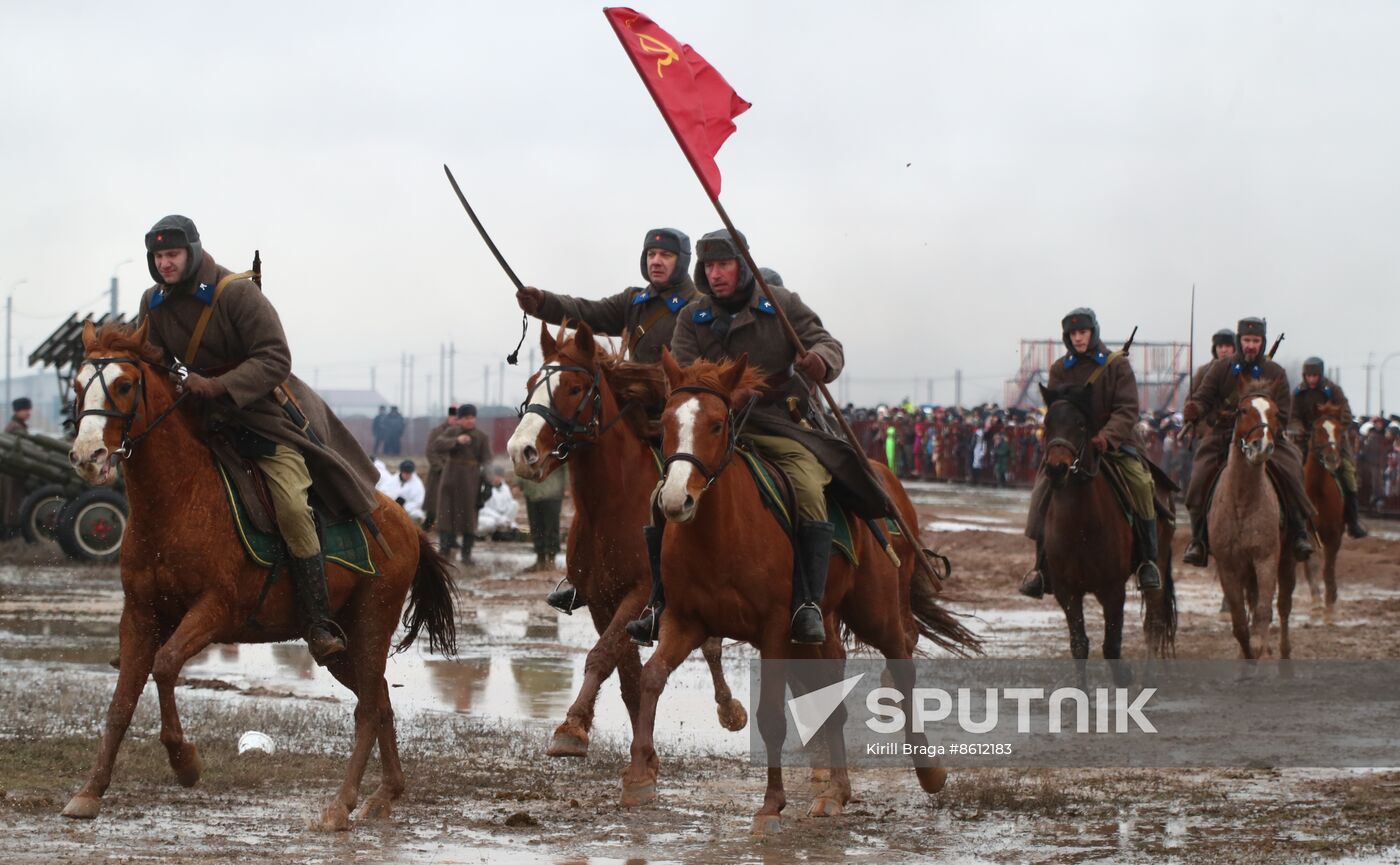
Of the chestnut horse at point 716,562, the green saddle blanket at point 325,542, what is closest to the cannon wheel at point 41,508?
the green saddle blanket at point 325,542

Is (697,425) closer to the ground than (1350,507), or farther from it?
farther from it

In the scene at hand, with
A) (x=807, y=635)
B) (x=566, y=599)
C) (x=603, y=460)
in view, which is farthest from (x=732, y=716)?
(x=807, y=635)

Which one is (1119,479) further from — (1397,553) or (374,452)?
(374,452)

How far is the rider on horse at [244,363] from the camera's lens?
8992mm

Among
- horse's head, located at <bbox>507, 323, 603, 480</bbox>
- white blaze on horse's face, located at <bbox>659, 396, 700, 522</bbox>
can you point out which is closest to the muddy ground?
white blaze on horse's face, located at <bbox>659, 396, 700, 522</bbox>

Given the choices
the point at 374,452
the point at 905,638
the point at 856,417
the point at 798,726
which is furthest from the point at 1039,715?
the point at 374,452

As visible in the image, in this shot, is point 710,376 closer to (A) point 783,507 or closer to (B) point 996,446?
(A) point 783,507

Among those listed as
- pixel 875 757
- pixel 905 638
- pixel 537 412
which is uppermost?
pixel 537 412

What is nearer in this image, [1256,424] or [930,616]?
[930,616]

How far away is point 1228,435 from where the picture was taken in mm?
16156

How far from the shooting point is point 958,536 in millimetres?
29375

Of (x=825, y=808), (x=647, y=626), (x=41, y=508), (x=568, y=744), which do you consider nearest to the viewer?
(x=568, y=744)

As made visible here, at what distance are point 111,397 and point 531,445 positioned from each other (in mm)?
2252

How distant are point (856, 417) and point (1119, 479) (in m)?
39.0
